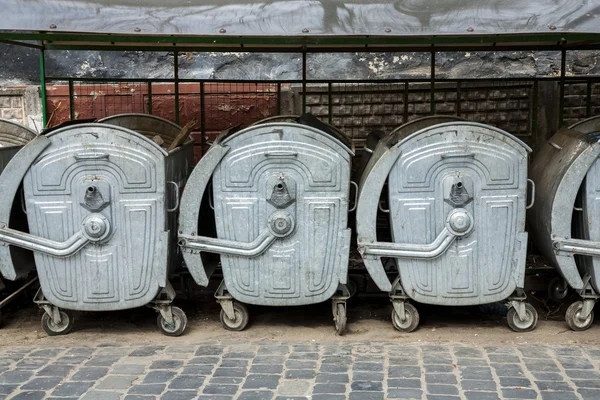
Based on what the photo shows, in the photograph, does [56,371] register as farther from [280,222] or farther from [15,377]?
[280,222]

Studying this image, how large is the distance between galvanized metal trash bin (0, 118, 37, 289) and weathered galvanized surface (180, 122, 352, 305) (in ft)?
3.91

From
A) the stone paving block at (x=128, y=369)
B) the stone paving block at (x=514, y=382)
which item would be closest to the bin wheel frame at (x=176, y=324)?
the stone paving block at (x=128, y=369)

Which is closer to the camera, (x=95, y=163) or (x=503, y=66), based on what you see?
(x=95, y=163)

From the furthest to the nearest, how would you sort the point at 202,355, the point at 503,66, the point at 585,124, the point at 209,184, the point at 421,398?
1. the point at 503,66
2. the point at 585,124
3. the point at 209,184
4. the point at 202,355
5. the point at 421,398

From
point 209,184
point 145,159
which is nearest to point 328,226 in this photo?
point 209,184

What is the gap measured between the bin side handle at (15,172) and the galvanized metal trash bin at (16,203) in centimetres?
6

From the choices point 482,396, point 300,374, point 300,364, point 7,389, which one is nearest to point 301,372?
point 300,374

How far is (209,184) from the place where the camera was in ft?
20.0

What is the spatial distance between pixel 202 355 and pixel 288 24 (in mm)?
2244

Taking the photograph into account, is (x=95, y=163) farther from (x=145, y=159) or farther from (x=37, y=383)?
(x=37, y=383)

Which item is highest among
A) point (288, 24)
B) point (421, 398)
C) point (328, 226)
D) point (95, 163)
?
point (288, 24)

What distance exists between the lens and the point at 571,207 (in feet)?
19.4

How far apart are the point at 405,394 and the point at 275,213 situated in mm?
1565

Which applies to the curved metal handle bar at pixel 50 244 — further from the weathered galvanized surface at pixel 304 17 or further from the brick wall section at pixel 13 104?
the brick wall section at pixel 13 104
